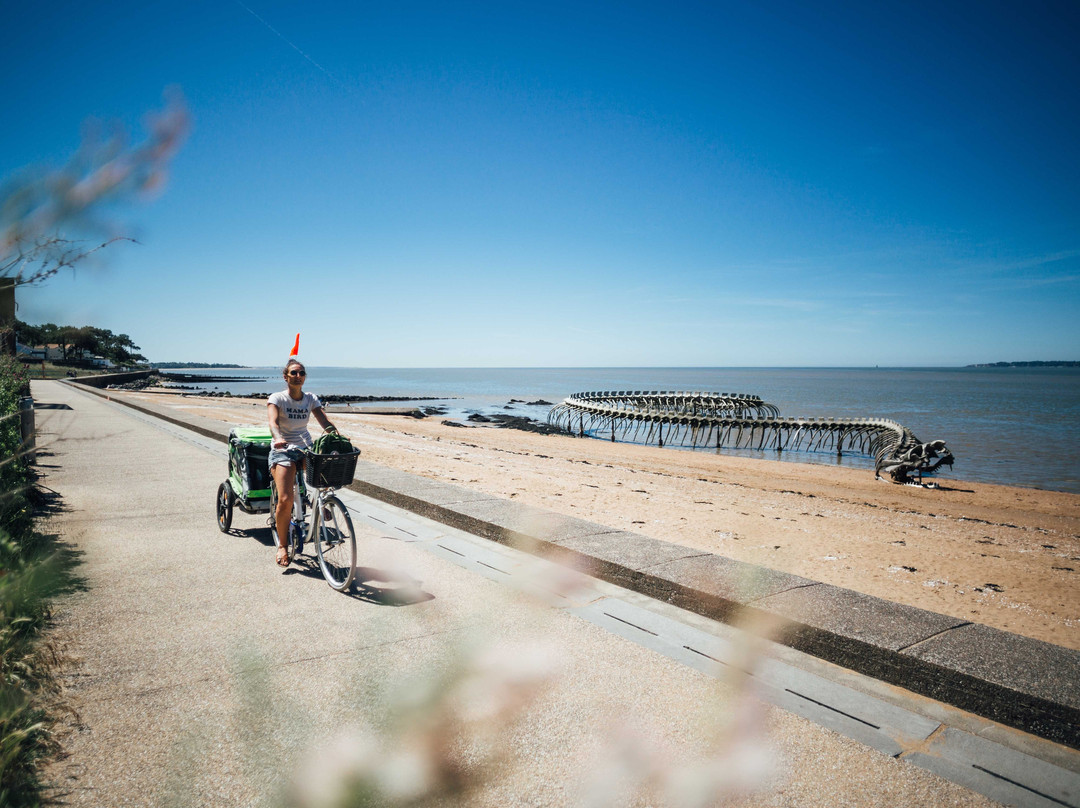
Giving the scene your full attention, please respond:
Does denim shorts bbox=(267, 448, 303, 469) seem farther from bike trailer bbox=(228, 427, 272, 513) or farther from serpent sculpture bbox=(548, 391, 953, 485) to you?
serpent sculpture bbox=(548, 391, 953, 485)

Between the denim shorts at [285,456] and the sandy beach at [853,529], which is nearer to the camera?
the denim shorts at [285,456]

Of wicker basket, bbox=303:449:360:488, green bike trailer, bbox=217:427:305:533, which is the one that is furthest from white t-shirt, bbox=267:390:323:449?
green bike trailer, bbox=217:427:305:533

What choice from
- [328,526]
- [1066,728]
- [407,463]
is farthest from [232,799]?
[407,463]

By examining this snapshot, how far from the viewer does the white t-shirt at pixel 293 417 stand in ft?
17.2

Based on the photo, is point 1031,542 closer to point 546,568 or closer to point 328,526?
point 546,568

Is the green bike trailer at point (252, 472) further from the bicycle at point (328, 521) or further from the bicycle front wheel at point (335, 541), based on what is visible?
the bicycle front wheel at point (335, 541)

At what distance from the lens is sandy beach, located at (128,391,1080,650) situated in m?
5.48

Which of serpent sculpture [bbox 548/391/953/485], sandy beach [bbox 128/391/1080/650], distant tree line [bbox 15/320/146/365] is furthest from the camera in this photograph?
distant tree line [bbox 15/320/146/365]

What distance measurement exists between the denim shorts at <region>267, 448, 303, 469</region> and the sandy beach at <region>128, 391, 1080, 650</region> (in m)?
3.97

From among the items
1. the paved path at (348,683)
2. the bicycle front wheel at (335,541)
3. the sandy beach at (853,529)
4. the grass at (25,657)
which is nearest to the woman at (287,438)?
the bicycle front wheel at (335,541)

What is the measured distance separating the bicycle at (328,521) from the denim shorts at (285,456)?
0.26 ft

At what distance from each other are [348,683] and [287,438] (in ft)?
8.78

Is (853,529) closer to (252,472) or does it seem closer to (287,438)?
(287,438)

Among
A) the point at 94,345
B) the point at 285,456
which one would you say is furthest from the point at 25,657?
the point at 94,345
